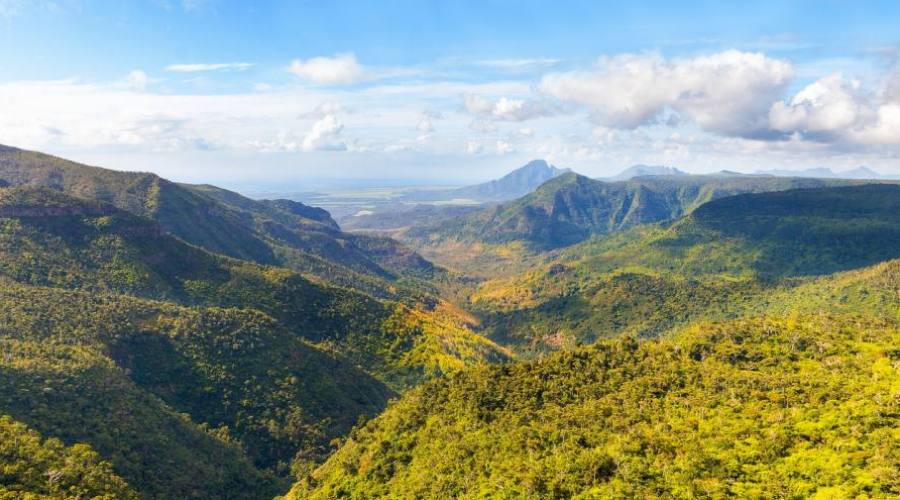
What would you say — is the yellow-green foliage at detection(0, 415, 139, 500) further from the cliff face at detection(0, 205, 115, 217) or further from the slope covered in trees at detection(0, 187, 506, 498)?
the cliff face at detection(0, 205, 115, 217)

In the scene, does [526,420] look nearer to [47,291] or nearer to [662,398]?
[662,398]

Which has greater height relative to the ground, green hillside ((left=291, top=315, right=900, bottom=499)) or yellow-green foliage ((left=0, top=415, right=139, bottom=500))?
green hillside ((left=291, top=315, right=900, bottom=499))

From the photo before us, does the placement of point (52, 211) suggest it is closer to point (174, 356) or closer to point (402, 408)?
point (174, 356)

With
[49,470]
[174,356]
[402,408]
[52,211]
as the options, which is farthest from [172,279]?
[402,408]

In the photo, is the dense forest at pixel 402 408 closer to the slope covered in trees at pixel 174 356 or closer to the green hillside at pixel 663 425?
the green hillside at pixel 663 425

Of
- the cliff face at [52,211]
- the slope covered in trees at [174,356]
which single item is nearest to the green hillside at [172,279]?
the cliff face at [52,211]

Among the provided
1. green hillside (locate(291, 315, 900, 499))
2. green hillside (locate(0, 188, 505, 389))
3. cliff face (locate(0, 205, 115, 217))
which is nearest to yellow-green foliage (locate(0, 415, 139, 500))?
green hillside (locate(291, 315, 900, 499))

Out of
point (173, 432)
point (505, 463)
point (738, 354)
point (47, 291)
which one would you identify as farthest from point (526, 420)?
point (47, 291)

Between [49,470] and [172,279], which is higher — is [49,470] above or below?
below
